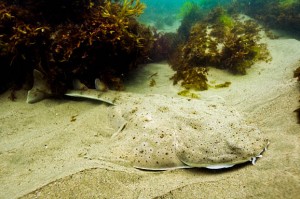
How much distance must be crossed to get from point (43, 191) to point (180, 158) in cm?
209

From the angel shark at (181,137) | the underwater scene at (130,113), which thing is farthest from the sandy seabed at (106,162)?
the angel shark at (181,137)

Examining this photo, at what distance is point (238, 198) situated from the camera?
284 cm

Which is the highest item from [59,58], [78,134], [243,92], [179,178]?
[59,58]

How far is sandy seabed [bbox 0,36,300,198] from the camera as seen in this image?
3068mm

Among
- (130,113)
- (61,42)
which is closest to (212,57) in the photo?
(130,113)

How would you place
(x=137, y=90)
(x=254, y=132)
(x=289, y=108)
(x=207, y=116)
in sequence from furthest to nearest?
(x=137, y=90)
(x=289, y=108)
(x=207, y=116)
(x=254, y=132)

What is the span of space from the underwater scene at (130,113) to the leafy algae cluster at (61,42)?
0.03m

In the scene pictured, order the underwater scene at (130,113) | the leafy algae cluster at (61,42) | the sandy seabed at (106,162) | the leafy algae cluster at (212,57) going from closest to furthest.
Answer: the sandy seabed at (106,162) → the underwater scene at (130,113) → the leafy algae cluster at (61,42) → the leafy algae cluster at (212,57)

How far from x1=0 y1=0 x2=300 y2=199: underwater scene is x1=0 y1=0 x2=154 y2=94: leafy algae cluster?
3 cm

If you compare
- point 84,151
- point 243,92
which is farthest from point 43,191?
point 243,92

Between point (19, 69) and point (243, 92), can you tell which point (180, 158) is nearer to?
point (243, 92)

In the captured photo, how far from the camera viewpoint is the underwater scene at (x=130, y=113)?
3.29 metres

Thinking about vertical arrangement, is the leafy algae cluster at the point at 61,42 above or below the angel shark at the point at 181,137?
above

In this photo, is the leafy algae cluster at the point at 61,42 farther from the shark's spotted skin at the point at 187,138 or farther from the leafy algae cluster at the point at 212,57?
the shark's spotted skin at the point at 187,138
